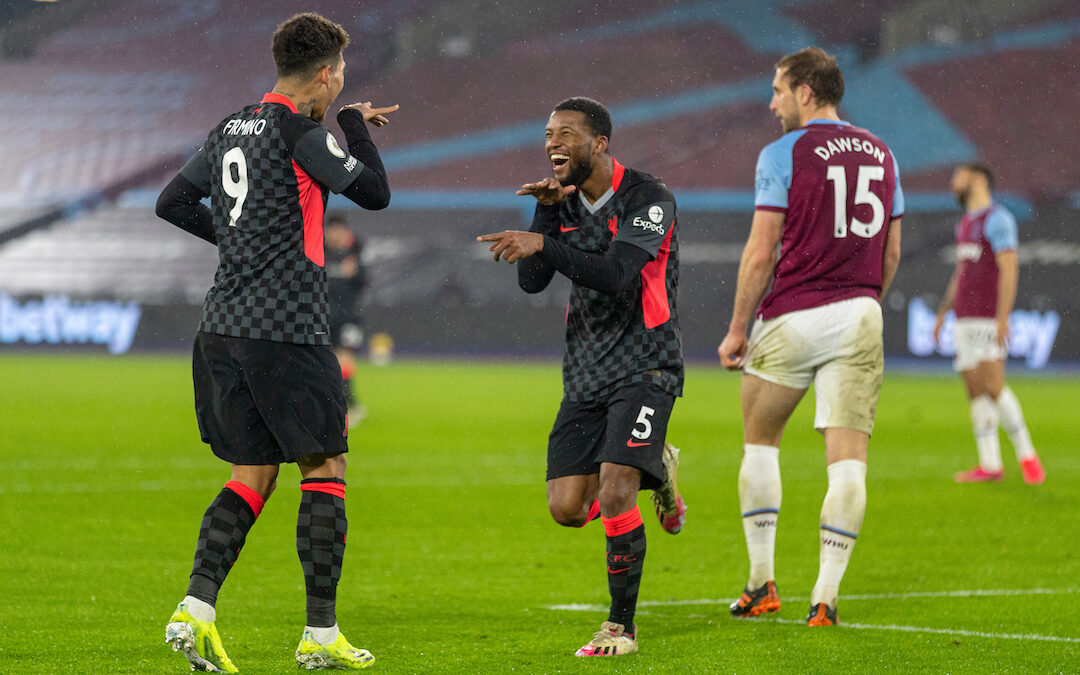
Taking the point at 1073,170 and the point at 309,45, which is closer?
the point at 309,45

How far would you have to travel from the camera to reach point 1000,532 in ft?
23.1

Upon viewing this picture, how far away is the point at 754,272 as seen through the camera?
4.80m

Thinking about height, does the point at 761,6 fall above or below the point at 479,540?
above

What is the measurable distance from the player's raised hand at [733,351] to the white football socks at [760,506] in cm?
31

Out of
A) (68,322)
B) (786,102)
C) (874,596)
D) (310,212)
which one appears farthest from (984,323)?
(68,322)

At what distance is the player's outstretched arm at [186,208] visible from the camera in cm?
409

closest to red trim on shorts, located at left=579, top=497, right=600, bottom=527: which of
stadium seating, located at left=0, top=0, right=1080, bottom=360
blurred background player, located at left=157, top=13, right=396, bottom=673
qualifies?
blurred background player, located at left=157, top=13, right=396, bottom=673

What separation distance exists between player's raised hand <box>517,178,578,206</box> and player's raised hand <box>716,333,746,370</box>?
839 mm

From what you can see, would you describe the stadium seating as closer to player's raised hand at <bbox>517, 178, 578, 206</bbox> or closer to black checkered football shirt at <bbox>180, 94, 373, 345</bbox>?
player's raised hand at <bbox>517, 178, 578, 206</bbox>

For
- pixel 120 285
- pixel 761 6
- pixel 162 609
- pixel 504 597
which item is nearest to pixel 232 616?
pixel 162 609

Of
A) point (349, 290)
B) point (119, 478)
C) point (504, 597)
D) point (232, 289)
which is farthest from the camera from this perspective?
point (349, 290)

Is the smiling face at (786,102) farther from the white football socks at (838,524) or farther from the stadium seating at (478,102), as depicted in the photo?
the stadium seating at (478,102)

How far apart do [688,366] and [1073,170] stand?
40.4 ft

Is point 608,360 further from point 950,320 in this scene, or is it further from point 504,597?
point 950,320
